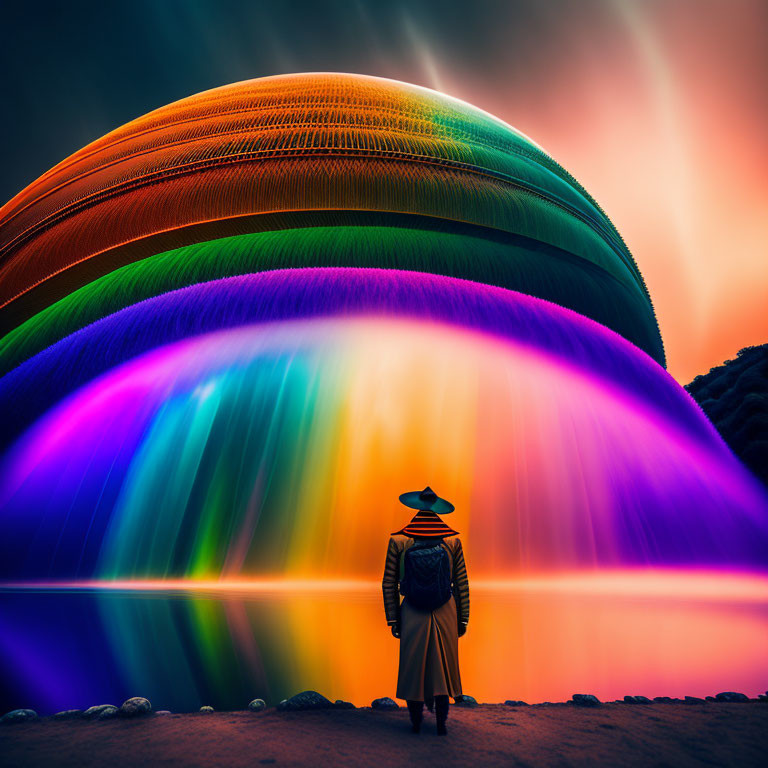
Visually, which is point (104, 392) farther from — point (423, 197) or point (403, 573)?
point (403, 573)

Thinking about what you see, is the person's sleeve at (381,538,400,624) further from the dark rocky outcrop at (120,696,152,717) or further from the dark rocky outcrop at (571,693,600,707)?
the dark rocky outcrop at (120,696,152,717)

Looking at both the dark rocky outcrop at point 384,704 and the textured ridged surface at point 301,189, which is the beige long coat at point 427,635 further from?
the textured ridged surface at point 301,189

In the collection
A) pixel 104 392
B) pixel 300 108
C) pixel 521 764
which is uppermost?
pixel 300 108

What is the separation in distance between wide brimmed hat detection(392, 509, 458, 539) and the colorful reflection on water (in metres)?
0.98

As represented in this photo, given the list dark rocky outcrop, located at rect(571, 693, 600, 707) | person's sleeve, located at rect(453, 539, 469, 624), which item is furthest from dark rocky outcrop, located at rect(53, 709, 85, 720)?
dark rocky outcrop, located at rect(571, 693, 600, 707)

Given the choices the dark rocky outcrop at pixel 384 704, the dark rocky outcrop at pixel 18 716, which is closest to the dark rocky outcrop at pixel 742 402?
the dark rocky outcrop at pixel 384 704

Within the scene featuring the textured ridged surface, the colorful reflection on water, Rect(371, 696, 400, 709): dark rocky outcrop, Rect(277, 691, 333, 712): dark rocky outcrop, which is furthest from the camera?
the textured ridged surface

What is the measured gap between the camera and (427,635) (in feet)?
8.92

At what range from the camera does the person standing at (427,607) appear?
8.52 feet

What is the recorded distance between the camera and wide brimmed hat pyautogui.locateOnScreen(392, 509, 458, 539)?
2820 millimetres

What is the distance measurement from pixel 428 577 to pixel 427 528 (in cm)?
24

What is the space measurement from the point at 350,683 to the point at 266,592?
3.54 metres

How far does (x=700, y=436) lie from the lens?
9852 mm

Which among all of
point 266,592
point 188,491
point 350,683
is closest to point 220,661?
point 350,683
